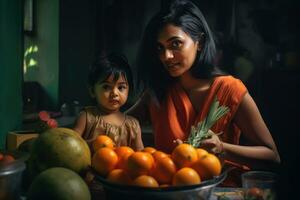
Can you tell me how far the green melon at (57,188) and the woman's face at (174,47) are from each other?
805 millimetres

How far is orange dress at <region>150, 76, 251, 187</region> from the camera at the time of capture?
1542 mm

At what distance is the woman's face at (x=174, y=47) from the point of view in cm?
148

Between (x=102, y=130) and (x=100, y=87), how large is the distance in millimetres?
170

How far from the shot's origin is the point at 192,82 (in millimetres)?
1670

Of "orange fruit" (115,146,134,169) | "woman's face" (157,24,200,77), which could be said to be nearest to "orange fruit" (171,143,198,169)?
"orange fruit" (115,146,134,169)

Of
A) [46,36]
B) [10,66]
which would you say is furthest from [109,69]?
[46,36]

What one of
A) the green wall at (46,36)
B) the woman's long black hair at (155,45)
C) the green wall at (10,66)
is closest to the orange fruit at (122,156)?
the woman's long black hair at (155,45)

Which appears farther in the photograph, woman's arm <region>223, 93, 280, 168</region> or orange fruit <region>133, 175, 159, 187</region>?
woman's arm <region>223, 93, 280, 168</region>

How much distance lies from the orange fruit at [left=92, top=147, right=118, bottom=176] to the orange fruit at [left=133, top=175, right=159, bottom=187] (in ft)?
0.28

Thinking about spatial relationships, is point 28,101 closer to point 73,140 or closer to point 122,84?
point 122,84

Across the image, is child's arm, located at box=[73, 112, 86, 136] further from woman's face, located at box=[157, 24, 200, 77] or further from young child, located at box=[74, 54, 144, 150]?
woman's face, located at box=[157, 24, 200, 77]

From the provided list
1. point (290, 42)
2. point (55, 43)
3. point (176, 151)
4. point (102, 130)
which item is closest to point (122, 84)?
point (102, 130)

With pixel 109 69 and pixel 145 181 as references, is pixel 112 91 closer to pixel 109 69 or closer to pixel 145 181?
pixel 109 69

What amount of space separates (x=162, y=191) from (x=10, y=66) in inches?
68.1
